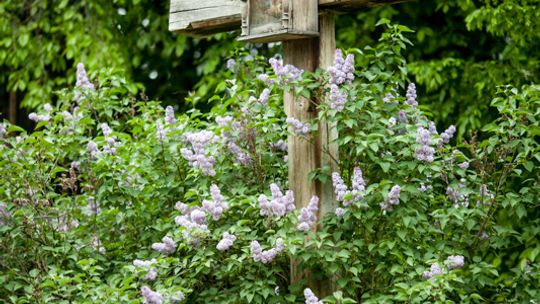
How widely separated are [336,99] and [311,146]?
0.29m

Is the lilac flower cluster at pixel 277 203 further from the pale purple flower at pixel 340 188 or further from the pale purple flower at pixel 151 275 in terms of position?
the pale purple flower at pixel 151 275

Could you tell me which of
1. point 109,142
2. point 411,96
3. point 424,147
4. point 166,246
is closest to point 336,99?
point 424,147

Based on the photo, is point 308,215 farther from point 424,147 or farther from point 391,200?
point 424,147

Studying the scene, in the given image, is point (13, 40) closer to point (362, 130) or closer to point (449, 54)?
point (449, 54)

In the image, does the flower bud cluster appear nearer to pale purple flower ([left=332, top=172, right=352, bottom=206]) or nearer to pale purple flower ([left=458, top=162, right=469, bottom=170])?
pale purple flower ([left=332, top=172, right=352, bottom=206])

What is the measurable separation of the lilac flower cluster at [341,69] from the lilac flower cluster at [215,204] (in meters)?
0.69

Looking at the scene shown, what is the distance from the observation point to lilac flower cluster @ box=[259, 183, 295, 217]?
4.04 meters

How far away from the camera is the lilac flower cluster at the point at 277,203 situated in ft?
13.3

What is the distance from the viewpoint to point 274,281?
420 centimetres

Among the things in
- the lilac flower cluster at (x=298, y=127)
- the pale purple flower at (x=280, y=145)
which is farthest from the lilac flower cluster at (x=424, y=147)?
the pale purple flower at (x=280, y=145)

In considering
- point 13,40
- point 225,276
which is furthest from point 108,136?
point 13,40

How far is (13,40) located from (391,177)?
582 centimetres

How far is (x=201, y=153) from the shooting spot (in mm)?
4500

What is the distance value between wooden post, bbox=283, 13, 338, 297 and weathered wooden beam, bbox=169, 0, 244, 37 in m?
0.38
